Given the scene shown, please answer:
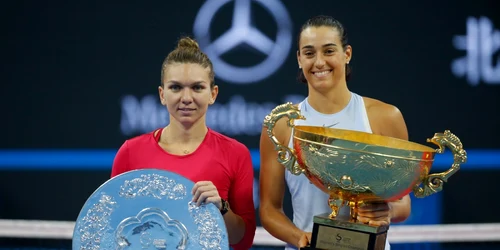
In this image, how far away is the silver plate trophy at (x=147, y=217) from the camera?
2.08 metres

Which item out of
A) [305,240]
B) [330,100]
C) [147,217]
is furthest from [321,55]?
[147,217]

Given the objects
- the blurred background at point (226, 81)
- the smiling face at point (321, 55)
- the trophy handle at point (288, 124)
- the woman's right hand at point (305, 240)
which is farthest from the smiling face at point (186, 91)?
the blurred background at point (226, 81)

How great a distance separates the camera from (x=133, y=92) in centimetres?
458

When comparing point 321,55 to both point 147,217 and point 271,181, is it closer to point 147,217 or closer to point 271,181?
point 271,181

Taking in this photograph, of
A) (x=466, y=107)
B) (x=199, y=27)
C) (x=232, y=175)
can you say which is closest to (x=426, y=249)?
(x=466, y=107)

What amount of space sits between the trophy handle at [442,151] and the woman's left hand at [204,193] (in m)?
0.55

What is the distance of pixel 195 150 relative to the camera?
2.29m

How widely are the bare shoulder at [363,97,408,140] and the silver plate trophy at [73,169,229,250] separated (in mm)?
626

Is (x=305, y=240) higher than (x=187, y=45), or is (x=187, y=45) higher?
(x=187, y=45)

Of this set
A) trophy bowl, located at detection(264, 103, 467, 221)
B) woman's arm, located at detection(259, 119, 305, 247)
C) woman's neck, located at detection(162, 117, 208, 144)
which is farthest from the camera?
woman's arm, located at detection(259, 119, 305, 247)

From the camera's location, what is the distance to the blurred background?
14.8ft

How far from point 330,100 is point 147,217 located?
28.2 inches

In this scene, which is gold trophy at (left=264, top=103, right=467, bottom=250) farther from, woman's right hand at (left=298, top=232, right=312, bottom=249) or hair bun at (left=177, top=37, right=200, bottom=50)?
hair bun at (left=177, top=37, right=200, bottom=50)

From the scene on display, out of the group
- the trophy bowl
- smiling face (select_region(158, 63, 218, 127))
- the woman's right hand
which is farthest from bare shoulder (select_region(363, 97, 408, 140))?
smiling face (select_region(158, 63, 218, 127))
